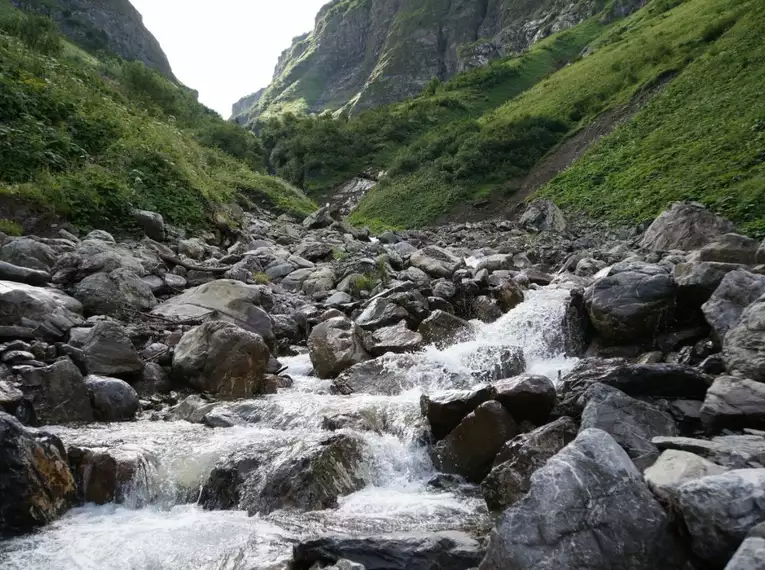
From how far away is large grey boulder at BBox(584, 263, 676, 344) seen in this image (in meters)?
10.5

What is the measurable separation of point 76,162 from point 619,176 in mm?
24616

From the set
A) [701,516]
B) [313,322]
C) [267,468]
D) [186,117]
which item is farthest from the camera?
[186,117]

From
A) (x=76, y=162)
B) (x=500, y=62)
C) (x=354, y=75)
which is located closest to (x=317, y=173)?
(x=500, y=62)

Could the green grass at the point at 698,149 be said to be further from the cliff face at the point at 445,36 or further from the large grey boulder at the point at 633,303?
the cliff face at the point at 445,36

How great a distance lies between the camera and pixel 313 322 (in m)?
13.8

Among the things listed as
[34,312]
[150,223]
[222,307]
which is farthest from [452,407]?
[150,223]

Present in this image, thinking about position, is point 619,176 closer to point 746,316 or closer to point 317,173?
point 746,316

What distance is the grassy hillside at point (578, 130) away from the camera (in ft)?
79.3

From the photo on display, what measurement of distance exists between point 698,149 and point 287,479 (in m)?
24.0

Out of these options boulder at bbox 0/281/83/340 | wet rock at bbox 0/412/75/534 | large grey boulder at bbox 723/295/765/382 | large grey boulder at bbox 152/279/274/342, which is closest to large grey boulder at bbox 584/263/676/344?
large grey boulder at bbox 723/295/765/382

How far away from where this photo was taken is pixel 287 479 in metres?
6.80

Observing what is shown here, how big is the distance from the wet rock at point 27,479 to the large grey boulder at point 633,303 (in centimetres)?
922

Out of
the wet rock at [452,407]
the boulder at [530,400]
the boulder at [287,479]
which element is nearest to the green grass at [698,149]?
the boulder at [530,400]

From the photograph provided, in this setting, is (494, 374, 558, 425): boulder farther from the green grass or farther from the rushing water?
the green grass
